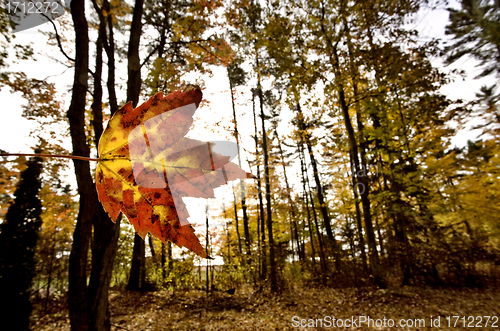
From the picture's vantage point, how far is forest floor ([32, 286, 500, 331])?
526cm

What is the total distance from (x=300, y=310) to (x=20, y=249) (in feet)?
27.1

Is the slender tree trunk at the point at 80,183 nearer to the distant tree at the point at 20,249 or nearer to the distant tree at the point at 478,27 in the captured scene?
the distant tree at the point at 478,27

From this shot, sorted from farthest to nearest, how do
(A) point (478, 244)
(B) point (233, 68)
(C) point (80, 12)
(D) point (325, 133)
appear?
(D) point (325, 133) → (B) point (233, 68) → (A) point (478, 244) → (C) point (80, 12)

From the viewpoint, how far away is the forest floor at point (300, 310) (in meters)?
5.26

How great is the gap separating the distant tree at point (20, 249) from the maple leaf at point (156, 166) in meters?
8.46

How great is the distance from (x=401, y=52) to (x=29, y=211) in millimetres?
11929

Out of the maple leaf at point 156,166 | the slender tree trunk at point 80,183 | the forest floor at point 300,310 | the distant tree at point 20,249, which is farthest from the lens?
the distant tree at point 20,249

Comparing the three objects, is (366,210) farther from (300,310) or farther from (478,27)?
(478,27)

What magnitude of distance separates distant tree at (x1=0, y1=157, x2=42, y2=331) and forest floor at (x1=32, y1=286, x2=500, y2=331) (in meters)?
0.64

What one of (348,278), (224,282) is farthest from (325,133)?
(224,282)

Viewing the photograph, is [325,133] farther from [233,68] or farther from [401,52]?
[401,52]

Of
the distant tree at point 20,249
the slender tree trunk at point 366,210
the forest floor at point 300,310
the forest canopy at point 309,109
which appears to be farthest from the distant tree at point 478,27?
the distant tree at point 20,249

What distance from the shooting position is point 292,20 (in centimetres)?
669

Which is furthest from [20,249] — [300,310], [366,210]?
[366,210]
